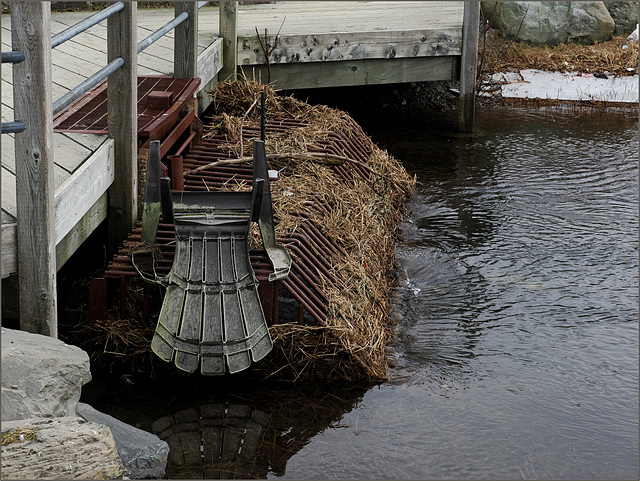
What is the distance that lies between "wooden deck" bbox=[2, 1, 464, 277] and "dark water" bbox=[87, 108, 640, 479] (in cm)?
190

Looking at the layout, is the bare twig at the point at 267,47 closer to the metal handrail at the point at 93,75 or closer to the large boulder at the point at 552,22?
the metal handrail at the point at 93,75

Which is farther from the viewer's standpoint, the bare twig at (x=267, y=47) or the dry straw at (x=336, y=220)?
the bare twig at (x=267, y=47)

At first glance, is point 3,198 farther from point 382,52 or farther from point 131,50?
point 382,52

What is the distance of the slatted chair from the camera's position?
448 cm

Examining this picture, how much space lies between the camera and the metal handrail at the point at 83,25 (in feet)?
13.6

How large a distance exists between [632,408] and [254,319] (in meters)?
2.18

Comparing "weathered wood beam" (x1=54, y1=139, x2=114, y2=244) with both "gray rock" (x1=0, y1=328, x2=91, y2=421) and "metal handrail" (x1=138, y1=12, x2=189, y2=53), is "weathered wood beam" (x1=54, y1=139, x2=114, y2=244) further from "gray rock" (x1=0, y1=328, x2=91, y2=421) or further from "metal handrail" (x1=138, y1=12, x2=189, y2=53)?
"metal handrail" (x1=138, y1=12, x2=189, y2=53)

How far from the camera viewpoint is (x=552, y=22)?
13.3 metres

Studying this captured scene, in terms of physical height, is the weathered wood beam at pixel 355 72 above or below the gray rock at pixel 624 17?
below

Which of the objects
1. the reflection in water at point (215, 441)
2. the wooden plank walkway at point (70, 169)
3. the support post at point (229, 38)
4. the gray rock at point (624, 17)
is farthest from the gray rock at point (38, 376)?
the gray rock at point (624, 17)

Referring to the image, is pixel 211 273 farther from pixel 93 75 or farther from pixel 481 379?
pixel 481 379

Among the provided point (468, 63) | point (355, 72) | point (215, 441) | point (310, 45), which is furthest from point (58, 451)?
point (468, 63)

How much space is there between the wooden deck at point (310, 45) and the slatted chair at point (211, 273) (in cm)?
185

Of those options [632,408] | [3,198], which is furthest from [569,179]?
[3,198]
